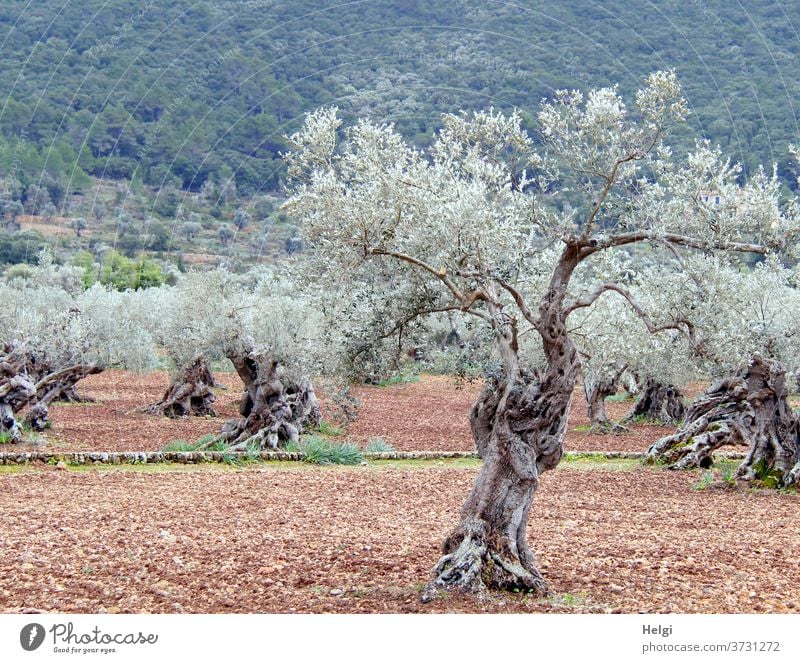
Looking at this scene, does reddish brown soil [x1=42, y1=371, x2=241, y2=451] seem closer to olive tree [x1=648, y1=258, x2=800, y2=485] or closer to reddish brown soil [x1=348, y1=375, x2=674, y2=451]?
reddish brown soil [x1=348, y1=375, x2=674, y2=451]

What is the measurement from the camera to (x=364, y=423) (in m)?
27.0

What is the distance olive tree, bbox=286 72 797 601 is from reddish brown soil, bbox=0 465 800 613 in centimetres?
108

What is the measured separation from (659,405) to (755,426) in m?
12.7

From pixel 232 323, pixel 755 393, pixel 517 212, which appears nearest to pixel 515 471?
pixel 517 212

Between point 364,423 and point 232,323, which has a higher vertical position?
point 232,323

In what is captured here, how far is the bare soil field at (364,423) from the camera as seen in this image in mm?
22656

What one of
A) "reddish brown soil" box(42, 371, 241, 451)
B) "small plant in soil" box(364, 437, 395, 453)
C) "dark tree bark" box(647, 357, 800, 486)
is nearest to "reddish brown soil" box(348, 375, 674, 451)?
"small plant in soil" box(364, 437, 395, 453)

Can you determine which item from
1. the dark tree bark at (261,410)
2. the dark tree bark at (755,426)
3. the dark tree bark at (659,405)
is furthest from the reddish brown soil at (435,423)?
the dark tree bark at (755,426)

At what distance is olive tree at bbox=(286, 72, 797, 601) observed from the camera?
30.6ft

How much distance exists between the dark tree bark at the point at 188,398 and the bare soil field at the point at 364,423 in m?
0.62

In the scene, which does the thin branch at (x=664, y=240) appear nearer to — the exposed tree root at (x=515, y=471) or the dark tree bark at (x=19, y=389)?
the exposed tree root at (x=515, y=471)

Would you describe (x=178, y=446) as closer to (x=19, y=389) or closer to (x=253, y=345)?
(x=253, y=345)

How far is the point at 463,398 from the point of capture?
36375 millimetres

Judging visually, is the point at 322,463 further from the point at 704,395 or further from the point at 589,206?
the point at 589,206
